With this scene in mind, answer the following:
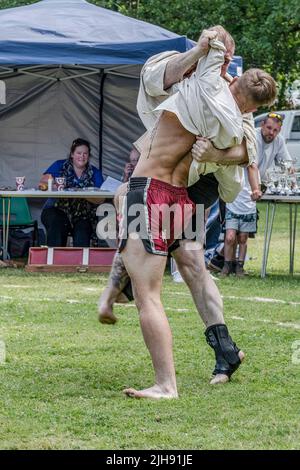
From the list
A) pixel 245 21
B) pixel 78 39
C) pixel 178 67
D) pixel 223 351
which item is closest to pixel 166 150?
pixel 178 67

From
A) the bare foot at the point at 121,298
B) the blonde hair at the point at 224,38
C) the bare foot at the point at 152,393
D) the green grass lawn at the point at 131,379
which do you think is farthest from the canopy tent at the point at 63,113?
the bare foot at the point at 152,393

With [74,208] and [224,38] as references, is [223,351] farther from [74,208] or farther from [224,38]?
[74,208]

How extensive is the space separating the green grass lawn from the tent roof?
2.53 m

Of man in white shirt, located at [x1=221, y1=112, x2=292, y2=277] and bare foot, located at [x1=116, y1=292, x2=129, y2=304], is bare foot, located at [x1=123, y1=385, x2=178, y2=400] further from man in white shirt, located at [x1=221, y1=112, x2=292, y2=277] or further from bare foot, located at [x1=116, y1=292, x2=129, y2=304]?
man in white shirt, located at [x1=221, y1=112, x2=292, y2=277]

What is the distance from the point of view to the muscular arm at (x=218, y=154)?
510cm

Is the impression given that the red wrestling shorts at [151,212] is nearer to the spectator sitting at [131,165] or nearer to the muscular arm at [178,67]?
the muscular arm at [178,67]

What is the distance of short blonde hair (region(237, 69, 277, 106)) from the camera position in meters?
5.22

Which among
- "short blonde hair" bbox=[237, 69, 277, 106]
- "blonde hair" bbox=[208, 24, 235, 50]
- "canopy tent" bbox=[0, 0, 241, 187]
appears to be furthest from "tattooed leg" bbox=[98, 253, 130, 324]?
"canopy tent" bbox=[0, 0, 241, 187]

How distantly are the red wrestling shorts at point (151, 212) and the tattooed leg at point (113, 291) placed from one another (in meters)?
0.36

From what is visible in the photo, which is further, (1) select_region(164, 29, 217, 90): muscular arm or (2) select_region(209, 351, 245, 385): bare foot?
(2) select_region(209, 351, 245, 385): bare foot

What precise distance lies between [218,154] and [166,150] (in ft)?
0.81

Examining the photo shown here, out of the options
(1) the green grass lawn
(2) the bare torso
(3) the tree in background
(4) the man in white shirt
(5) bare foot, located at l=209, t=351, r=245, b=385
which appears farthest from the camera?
(3) the tree in background

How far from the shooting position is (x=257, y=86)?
17.1 feet
